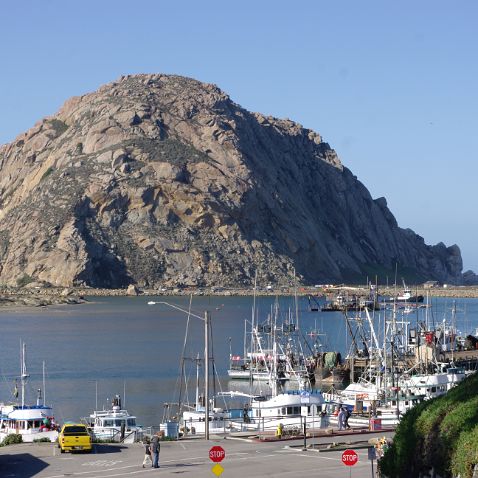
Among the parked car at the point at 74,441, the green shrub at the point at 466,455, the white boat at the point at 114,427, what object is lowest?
the white boat at the point at 114,427

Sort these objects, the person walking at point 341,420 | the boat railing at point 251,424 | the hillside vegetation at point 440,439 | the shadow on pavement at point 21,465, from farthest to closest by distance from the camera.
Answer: the boat railing at point 251,424 < the person walking at point 341,420 < the shadow on pavement at point 21,465 < the hillside vegetation at point 440,439

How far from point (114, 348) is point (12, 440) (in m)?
73.3

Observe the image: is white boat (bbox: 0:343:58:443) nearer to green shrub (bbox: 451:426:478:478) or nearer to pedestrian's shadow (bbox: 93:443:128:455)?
pedestrian's shadow (bbox: 93:443:128:455)

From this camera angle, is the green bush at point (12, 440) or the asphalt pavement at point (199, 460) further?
the green bush at point (12, 440)

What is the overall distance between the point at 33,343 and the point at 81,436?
275 feet

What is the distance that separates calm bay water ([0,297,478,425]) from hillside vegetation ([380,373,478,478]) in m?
22.7

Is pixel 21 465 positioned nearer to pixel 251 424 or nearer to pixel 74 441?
pixel 74 441

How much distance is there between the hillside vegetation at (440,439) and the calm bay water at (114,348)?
893 inches

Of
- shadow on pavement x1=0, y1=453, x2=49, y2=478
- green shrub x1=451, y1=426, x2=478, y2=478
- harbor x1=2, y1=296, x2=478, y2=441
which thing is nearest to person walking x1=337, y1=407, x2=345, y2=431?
harbor x1=2, y1=296, x2=478, y2=441

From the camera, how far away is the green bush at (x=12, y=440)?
45.4 meters

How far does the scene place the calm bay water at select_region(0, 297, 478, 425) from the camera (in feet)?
252

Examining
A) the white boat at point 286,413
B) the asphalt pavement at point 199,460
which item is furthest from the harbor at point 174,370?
the asphalt pavement at point 199,460

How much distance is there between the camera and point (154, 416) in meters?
A: 65.9

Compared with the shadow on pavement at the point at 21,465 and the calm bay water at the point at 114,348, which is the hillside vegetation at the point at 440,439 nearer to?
the shadow on pavement at the point at 21,465
